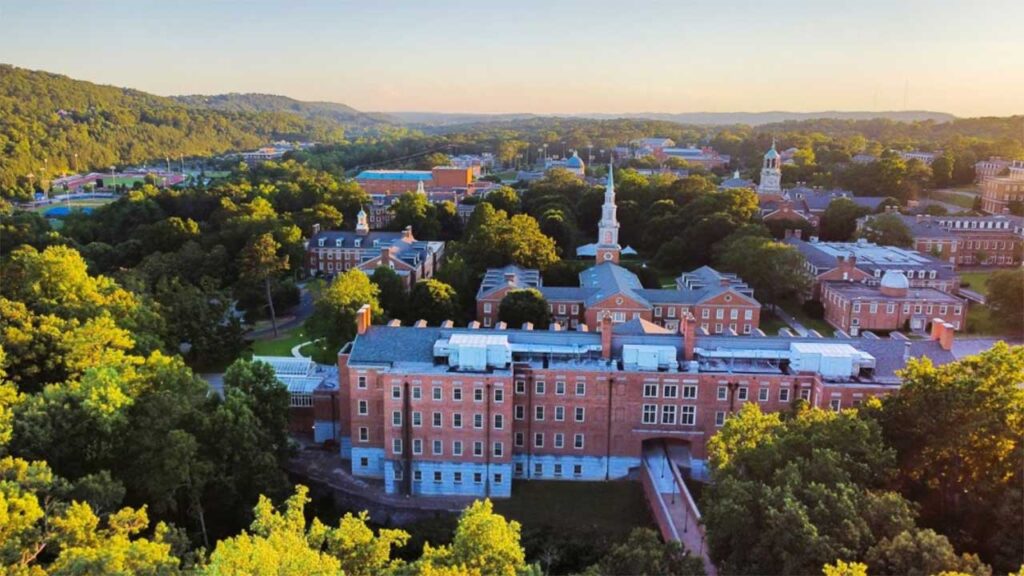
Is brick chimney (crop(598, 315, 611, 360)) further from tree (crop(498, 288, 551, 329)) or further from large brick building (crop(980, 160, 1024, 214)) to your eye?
large brick building (crop(980, 160, 1024, 214))

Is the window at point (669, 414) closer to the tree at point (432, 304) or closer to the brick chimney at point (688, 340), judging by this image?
the brick chimney at point (688, 340)

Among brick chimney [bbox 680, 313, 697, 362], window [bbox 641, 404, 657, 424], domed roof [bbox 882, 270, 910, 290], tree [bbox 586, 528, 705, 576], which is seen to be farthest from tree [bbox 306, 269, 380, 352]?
domed roof [bbox 882, 270, 910, 290]

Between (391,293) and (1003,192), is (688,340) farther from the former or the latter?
(1003,192)

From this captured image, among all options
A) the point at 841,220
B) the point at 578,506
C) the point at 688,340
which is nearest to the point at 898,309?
the point at 688,340

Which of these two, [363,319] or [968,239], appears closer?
[363,319]

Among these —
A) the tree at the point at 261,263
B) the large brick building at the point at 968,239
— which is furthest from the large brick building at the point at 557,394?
the large brick building at the point at 968,239

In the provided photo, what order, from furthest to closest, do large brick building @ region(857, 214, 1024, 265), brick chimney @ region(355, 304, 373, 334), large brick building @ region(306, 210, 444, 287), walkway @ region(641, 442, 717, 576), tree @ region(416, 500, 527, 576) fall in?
A: large brick building @ region(306, 210, 444, 287), large brick building @ region(857, 214, 1024, 265), brick chimney @ region(355, 304, 373, 334), walkway @ region(641, 442, 717, 576), tree @ region(416, 500, 527, 576)
